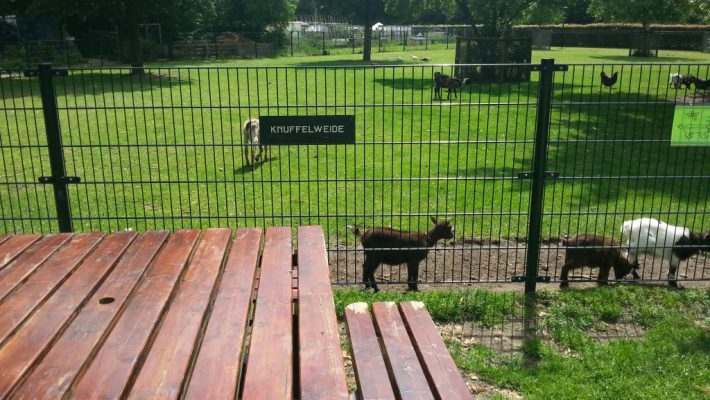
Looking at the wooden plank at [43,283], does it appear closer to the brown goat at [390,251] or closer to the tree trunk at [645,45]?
the brown goat at [390,251]

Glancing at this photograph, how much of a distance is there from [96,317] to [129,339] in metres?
0.31

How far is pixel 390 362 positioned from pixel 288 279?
70 centimetres

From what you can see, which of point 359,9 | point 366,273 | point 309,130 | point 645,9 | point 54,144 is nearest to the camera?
point 309,130

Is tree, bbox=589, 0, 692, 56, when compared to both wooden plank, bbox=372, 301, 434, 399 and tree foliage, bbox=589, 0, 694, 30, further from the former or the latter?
wooden plank, bbox=372, 301, 434, 399

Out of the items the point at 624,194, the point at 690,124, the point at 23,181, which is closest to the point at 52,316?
the point at 690,124

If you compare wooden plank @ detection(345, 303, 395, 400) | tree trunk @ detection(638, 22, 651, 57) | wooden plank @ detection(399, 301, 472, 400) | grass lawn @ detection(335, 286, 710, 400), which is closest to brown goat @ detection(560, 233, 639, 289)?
grass lawn @ detection(335, 286, 710, 400)

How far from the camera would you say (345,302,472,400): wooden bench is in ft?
10.2

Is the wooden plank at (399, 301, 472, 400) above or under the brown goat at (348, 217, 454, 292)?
above

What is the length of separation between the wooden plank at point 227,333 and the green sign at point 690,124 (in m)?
4.15

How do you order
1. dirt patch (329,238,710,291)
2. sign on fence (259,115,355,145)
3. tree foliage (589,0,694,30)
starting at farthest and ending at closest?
tree foliage (589,0,694,30) < dirt patch (329,238,710,291) < sign on fence (259,115,355,145)

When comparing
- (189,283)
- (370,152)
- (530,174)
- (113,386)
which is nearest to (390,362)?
(189,283)

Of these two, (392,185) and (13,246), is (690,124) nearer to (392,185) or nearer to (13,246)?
(392,185)

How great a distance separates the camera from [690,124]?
593 cm

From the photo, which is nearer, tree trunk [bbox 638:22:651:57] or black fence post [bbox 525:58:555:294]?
black fence post [bbox 525:58:555:294]
